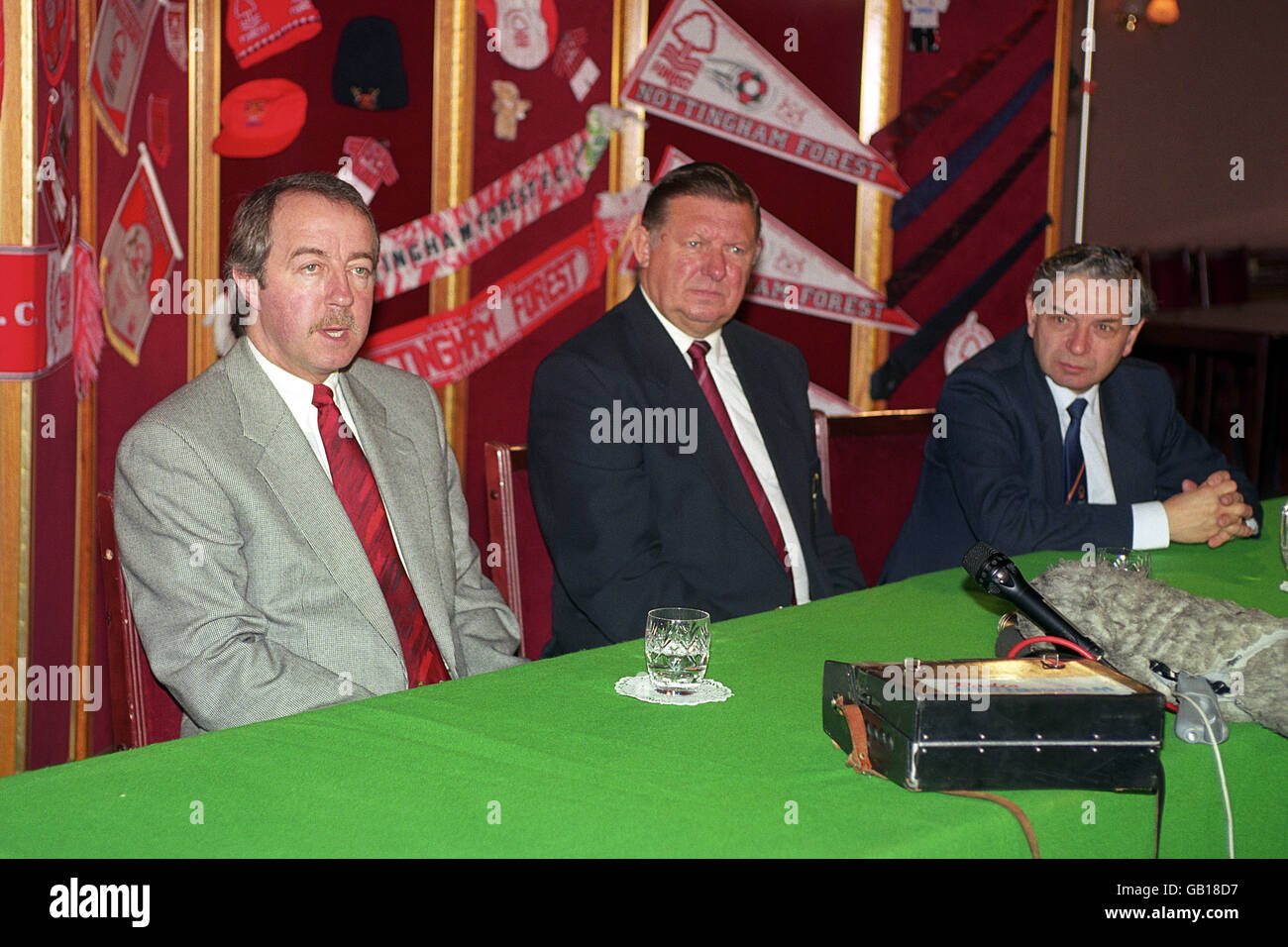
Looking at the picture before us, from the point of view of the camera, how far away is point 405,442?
2283 millimetres

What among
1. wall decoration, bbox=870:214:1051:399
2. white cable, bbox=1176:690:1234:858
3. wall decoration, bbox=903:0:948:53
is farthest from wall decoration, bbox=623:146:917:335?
white cable, bbox=1176:690:1234:858

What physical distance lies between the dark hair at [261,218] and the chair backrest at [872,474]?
1.32m

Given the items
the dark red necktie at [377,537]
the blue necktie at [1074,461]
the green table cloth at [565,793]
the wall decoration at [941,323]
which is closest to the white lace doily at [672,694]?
the green table cloth at [565,793]

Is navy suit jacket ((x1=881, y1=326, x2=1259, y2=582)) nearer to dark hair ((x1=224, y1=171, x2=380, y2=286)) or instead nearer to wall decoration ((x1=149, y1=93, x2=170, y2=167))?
dark hair ((x1=224, y1=171, x2=380, y2=286))

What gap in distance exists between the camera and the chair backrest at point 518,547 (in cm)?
247

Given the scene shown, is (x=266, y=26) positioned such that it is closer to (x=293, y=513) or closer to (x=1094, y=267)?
(x=293, y=513)

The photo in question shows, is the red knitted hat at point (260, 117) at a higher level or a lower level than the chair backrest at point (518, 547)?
higher

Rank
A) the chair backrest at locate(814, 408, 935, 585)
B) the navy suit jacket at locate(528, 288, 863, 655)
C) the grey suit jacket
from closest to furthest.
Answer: the grey suit jacket, the navy suit jacket at locate(528, 288, 863, 655), the chair backrest at locate(814, 408, 935, 585)

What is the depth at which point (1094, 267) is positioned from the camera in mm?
2836

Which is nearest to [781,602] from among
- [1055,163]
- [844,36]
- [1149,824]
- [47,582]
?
[1149,824]

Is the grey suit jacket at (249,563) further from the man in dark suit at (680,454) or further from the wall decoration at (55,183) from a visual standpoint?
the wall decoration at (55,183)

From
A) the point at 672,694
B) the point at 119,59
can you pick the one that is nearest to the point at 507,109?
the point at 119,59

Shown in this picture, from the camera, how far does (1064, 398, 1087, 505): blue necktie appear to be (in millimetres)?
2863

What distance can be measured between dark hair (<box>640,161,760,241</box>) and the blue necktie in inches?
34.2
